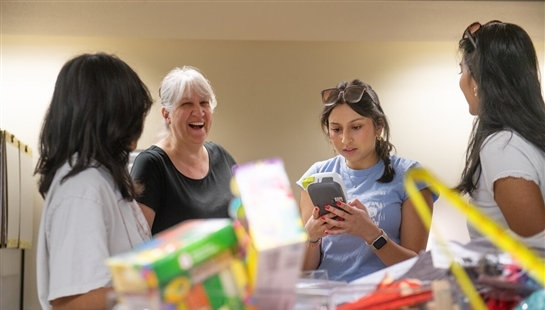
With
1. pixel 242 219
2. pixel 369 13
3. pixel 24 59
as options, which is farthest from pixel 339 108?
pixel 24 59

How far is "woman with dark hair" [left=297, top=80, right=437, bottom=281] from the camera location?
1.75 meters

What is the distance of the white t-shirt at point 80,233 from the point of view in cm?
102

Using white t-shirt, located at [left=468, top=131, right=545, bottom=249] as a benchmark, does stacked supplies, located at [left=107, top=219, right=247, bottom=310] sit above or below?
below

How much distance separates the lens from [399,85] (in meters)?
4.17

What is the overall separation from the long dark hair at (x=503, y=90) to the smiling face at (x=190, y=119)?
1.02 m

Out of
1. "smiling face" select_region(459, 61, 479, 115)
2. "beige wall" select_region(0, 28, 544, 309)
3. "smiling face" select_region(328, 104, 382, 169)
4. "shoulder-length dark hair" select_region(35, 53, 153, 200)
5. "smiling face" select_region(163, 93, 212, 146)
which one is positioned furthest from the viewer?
"beige wall" select_region(0, 28, 544, 309)

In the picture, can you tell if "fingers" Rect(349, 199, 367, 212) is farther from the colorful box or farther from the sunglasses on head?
the colorful box

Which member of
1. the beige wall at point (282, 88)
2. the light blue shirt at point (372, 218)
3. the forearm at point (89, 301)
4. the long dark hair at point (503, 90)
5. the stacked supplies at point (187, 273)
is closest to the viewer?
the stacked supplies at point (187, 273)

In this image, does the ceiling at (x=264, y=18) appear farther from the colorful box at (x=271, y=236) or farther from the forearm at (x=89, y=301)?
the colorful box at (x=271, y=236)

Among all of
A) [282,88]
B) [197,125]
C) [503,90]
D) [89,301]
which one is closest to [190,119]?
[197,125]

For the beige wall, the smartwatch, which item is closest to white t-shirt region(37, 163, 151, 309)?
the smartwatch

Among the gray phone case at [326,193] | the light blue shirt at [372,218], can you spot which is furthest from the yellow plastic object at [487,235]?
the light blue shirt at [372,218]

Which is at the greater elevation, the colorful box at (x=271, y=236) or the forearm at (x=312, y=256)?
the colorful box at (x=271, y=236)

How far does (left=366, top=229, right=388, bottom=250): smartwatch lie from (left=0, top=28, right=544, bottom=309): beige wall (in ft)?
7.44
